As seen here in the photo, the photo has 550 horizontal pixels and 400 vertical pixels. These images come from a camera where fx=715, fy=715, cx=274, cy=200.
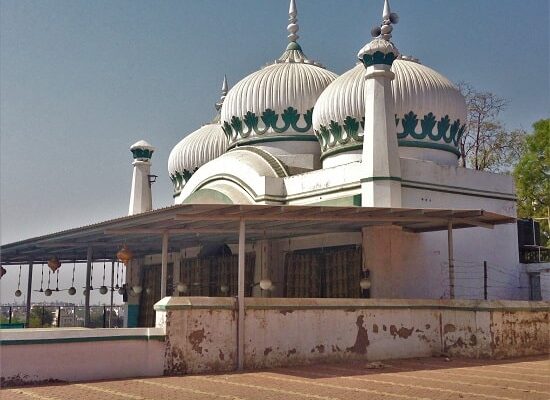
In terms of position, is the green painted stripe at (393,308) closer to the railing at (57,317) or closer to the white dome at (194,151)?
the railing at (57,317)

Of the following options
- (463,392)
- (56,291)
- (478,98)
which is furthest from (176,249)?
(478,98)

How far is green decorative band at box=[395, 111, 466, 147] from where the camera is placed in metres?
17.9

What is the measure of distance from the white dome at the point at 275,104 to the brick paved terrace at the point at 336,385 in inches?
374

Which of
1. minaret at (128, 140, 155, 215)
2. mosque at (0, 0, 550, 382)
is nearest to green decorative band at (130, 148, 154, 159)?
minaret at (128, 140, 155, 215)

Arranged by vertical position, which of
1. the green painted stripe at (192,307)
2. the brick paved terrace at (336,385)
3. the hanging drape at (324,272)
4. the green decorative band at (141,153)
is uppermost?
the green decorative band at (141,153)

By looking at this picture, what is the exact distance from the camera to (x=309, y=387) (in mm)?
9695

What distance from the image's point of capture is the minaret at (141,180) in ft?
78.2

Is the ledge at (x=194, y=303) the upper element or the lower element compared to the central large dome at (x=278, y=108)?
lower

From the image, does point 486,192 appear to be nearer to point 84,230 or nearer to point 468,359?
point 468,359

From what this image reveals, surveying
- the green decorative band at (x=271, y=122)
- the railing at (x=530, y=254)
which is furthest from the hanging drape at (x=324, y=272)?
the railing at (x=530, y=254)

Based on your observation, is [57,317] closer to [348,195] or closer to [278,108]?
[278,108]

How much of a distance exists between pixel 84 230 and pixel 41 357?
5218mm

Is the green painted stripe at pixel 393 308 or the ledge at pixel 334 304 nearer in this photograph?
the ledge at pixel 334 304

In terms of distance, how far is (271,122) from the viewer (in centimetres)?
2042
